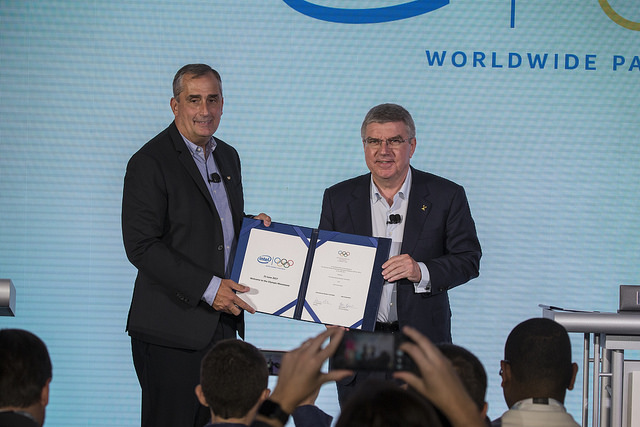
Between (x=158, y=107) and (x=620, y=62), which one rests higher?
(x=620, y=62)

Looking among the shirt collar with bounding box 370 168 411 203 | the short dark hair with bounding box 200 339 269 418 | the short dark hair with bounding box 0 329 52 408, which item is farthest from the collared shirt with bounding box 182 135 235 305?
the short dark hair with bounding box 0 329 52 408

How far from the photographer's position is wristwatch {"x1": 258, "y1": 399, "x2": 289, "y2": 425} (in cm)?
160

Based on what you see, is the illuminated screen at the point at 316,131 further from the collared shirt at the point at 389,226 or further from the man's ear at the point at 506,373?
the man's ear at the point at 506,373

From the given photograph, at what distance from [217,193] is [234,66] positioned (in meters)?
1.75

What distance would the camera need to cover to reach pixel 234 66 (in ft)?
17.1

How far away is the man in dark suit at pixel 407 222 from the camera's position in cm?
359

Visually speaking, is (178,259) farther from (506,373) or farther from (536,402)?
(536,402)

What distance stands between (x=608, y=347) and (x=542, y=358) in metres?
1.41

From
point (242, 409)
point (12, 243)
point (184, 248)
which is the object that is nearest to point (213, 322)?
point (184, 248)

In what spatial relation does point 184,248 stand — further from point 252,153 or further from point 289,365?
point 289,365

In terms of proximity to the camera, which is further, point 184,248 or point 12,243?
point 12,243

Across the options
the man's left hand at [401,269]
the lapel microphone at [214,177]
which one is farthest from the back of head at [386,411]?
the lapel microphone at [214,177]

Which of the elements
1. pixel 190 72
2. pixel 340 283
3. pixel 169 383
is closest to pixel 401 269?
pixel 340 283

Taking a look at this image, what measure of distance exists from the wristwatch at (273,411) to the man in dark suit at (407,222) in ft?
6.41
